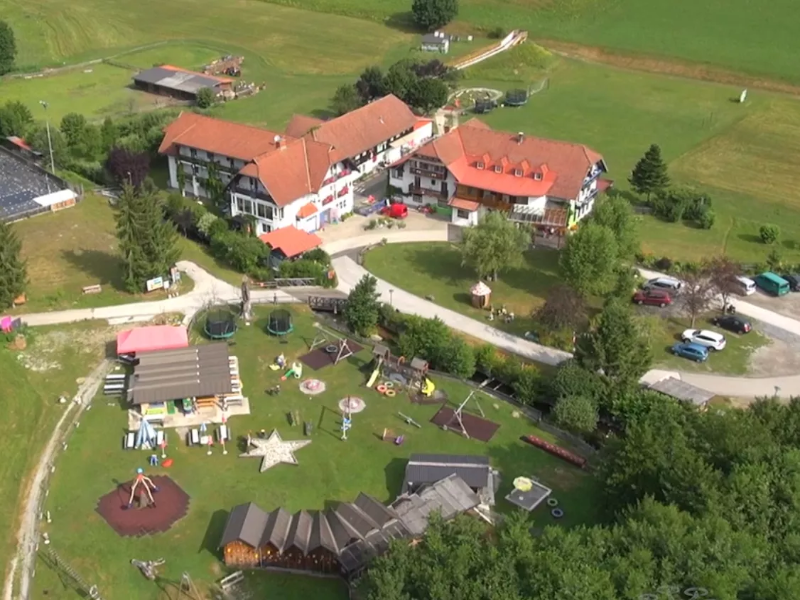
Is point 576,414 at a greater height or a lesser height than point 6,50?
lesser

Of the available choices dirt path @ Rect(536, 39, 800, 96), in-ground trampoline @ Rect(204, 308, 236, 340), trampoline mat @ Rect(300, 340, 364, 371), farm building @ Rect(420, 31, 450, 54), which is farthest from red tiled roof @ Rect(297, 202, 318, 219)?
dirt path @ Rect(536, 39, 800, 96)

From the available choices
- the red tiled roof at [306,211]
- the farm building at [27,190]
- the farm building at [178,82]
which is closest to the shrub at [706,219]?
the red tiled roof at [306,211]

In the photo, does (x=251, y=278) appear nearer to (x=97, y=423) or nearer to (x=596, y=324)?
(x=97, y=423)

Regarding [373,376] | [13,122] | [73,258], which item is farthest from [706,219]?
[13,122]

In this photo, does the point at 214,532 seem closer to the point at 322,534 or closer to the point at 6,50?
the point at 322,534

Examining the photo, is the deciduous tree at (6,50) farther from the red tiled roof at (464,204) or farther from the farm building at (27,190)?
the red tiled roof at (464,204)

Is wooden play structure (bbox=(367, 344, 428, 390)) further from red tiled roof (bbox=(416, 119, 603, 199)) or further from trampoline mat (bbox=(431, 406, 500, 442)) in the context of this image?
red tiled roof (bbox=(416, 119, 603, 199))
